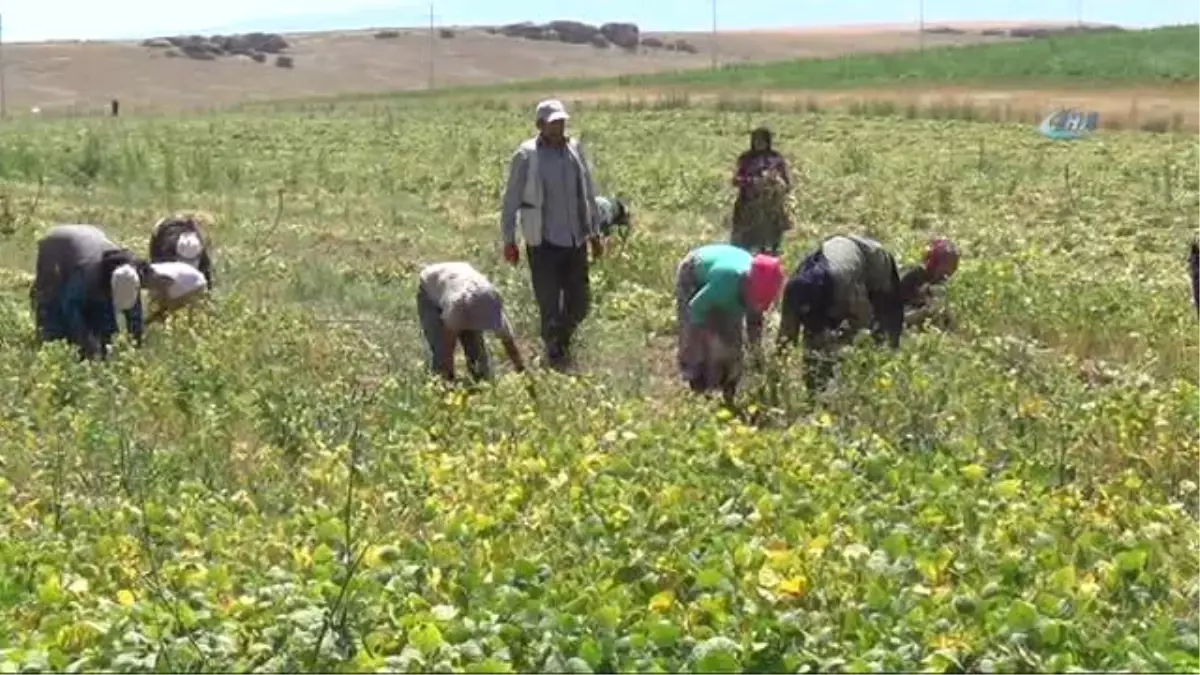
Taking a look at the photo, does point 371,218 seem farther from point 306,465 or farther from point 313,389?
point 306,465

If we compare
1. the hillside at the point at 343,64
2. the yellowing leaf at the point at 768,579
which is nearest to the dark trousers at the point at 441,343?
the yellowing leaf at the point at 768,579

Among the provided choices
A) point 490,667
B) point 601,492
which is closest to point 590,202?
point 601,492

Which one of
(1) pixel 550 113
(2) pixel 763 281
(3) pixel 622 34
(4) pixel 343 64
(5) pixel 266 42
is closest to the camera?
(2) pixel 763 281

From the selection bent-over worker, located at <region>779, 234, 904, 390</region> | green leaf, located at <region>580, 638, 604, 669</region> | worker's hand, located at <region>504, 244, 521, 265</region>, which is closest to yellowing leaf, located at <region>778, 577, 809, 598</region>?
green leaf, located at <region>580, 638, 604, 669</region>

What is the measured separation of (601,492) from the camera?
18.1ft

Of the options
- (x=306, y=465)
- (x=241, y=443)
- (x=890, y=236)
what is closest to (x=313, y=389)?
(x=241, y=443)

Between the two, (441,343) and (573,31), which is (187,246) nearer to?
(441,343)

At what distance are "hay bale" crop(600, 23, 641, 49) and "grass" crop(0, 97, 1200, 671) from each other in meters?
92.5

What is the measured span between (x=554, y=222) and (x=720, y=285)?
168cm

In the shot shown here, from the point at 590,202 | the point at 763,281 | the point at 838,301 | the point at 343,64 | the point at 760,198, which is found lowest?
the point at 838,301

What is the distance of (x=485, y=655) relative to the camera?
3.97 m

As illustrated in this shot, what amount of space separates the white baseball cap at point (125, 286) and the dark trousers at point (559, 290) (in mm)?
2095

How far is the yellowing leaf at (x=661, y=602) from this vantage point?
4.31 m

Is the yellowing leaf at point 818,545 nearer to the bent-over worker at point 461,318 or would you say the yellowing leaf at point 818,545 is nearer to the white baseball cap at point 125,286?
the bent-over worker at point 461,318
